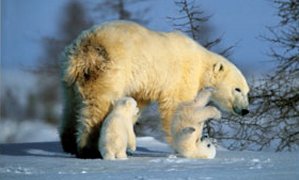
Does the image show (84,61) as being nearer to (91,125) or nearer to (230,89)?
(91,125)

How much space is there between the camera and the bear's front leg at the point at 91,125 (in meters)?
6.82

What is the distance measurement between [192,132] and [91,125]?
107cm

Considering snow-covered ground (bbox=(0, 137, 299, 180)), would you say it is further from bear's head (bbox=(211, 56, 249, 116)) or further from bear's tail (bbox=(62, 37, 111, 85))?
bear's head (bbox=(211, 56, 249, 116))

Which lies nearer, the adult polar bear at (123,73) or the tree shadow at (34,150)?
the adult polar bear at (123,73)

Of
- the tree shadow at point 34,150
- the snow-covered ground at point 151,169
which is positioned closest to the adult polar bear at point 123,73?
the tree shadow at point 34,150

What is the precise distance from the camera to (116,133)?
20.9 ft

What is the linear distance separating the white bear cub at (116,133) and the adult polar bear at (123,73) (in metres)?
0.25

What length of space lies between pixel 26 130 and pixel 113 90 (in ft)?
24.8

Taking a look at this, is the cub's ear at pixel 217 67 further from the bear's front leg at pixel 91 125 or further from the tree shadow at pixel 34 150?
the tree shadow at pixel 34 150

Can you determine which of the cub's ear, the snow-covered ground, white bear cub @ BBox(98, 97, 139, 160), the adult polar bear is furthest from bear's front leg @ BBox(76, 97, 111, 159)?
the cub's ear

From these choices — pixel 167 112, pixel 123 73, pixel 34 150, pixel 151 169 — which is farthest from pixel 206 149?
pixel 34 150

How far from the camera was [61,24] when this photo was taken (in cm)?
1551

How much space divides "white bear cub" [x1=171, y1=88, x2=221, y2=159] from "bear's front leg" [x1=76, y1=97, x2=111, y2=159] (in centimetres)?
79

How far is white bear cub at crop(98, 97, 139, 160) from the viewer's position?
20.8 ft
